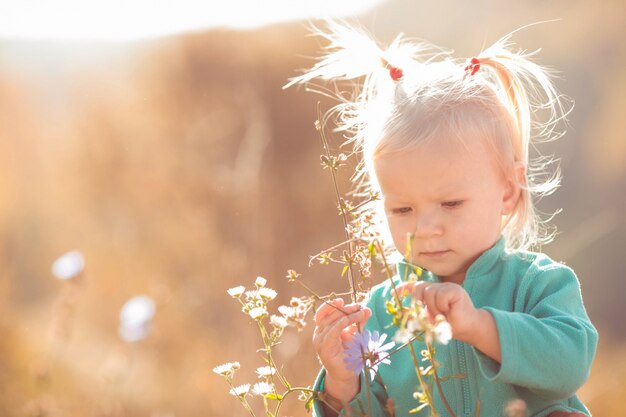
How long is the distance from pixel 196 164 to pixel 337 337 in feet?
15.1

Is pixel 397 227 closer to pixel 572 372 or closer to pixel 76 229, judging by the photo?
pixel 572 372

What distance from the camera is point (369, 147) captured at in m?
2.39

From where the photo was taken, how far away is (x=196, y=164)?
6.54 m

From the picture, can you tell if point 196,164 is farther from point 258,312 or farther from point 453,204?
point 258,312

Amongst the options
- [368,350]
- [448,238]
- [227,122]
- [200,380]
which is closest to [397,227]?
[448,238]

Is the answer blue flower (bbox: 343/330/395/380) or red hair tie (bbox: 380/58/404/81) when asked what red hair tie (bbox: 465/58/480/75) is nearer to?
red hair tie (bbox: 380/58/404/81)

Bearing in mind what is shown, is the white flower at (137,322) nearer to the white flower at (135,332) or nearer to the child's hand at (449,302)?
the white flower at (135,332)

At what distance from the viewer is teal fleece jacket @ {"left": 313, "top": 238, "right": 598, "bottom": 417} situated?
1993mm

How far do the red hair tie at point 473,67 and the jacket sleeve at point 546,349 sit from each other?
0.66m

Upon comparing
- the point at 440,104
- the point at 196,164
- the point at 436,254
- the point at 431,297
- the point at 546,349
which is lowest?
the point at 546,349

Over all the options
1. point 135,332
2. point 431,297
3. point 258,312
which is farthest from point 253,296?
point 135,332

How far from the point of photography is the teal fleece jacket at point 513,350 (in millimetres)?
1993

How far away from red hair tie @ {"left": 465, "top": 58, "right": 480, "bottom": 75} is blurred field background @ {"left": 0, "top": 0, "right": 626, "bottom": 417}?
3214 millimetres

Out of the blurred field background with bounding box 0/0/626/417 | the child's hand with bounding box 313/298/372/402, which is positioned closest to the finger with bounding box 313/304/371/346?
the child's hand with bounding box 313/298/372/402
